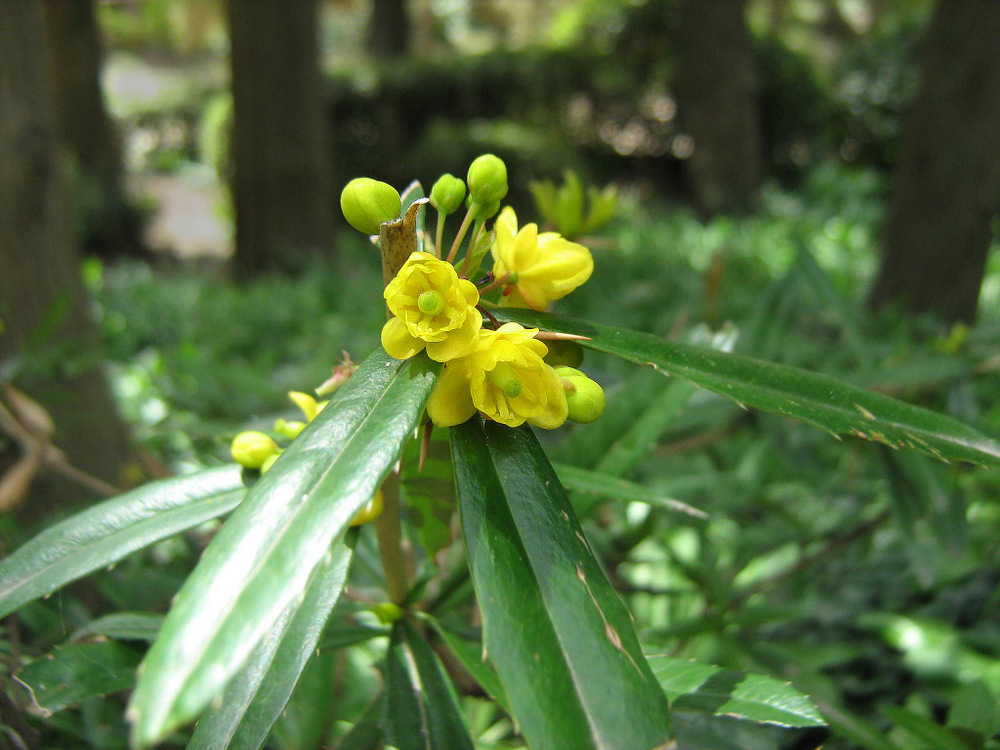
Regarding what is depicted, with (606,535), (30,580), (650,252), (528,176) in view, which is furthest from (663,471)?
(528,176)

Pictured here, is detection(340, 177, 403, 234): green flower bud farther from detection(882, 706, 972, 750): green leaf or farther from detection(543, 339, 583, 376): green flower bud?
detection(882, 706, 972, 750): green leaf

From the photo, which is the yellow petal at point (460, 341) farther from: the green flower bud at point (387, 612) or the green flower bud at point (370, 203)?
the green flower bud at point (387, 612)

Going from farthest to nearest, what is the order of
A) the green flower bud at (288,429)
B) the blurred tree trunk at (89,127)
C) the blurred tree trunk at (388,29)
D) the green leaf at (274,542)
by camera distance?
the blurred tree trunk at (388,29), the blurred tree trunk at (89,127), the green flower bud at (288,429), the green leaf at (274,542)

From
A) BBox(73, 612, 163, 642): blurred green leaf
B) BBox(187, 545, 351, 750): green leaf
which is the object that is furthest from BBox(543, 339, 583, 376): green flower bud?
BBox(73, 612, 163, 642): blurred green leaf

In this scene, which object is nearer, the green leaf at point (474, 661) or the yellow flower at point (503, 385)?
the yellow flower at point (503, 385)

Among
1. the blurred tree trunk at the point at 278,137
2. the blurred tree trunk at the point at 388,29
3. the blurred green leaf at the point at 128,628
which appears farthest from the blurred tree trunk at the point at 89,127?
the blurred green leaf at the point at 128,628
